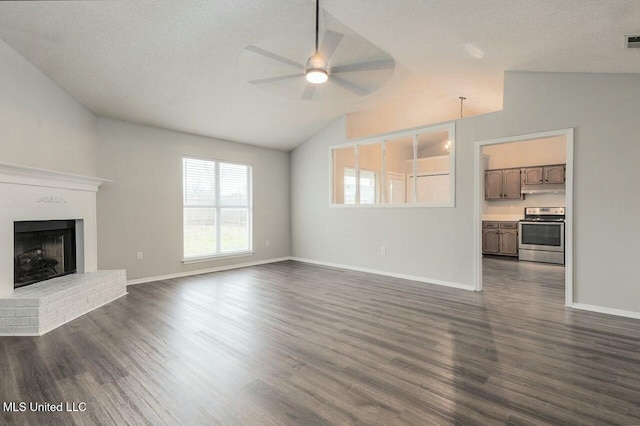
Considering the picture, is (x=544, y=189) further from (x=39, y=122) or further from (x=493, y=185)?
(x=39, y=122)

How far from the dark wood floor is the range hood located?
12.5 ft

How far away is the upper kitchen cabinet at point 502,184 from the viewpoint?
773 cm

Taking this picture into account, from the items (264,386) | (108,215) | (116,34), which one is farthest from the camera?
(108,215)

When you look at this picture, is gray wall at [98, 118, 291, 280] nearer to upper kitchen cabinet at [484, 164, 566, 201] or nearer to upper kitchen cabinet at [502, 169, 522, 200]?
upper kitchen cabinet at [484, 164, 566, 201]

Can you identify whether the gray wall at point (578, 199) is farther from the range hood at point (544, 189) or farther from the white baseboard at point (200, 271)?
the range hood at point (544, 189)

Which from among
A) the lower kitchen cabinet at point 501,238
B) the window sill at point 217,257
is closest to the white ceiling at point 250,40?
the window sill at point 217,257

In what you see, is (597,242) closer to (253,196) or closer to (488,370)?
(488,370)

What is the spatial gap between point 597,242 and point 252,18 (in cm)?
466

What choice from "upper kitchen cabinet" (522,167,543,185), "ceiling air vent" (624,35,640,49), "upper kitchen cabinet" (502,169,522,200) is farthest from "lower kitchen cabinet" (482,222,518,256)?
"ceiling air vent" (624,35,640,49)

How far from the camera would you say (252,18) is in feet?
11.0

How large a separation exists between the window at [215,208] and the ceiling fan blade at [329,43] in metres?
3.59

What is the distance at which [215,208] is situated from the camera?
21.2 feet

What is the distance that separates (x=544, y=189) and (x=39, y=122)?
9.11 meters

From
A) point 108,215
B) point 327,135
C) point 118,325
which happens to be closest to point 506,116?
point 327,135
